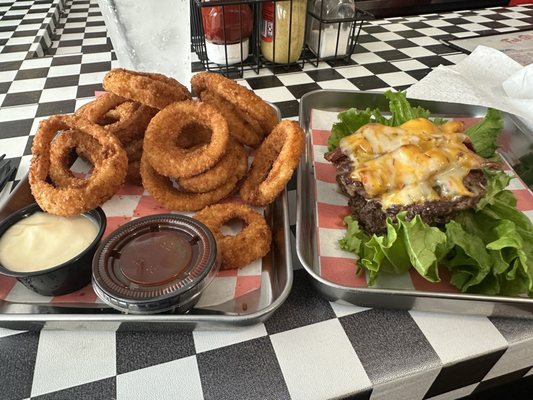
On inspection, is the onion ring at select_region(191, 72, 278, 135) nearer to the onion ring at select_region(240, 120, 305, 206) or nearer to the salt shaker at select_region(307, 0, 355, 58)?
the onion ring at select_region(240, 120, 305, 206)

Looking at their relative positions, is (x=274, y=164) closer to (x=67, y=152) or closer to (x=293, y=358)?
(x=293, y=358)

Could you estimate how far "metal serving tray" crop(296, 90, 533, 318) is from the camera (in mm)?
927

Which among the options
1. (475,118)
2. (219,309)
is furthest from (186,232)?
(475,118)

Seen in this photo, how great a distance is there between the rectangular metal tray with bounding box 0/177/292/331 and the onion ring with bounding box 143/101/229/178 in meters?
0.34

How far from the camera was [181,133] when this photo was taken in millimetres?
1435

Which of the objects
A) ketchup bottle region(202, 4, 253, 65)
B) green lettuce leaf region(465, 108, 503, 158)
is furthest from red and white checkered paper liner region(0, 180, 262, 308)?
ketchup bottle region(202, 4, 253, 65)

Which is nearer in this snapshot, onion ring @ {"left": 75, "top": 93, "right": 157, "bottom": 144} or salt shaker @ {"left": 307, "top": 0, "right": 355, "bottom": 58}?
onion ring @ {"left": 75, "top": 93, "right": 157, "bottom": 144}

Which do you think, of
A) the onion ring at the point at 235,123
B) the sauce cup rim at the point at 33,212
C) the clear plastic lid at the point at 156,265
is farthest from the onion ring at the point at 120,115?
the clear plastic lid at the point at 156,265

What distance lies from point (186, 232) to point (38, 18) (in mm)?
3498

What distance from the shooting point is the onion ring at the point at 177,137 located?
126cm

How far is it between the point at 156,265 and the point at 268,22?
1.80 metres

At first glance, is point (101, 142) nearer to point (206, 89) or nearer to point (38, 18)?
point (206, 89)

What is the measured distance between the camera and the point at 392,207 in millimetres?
1131

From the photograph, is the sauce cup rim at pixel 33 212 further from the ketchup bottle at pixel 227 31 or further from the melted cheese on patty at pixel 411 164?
the ketchup bottle at pixel 227 31
